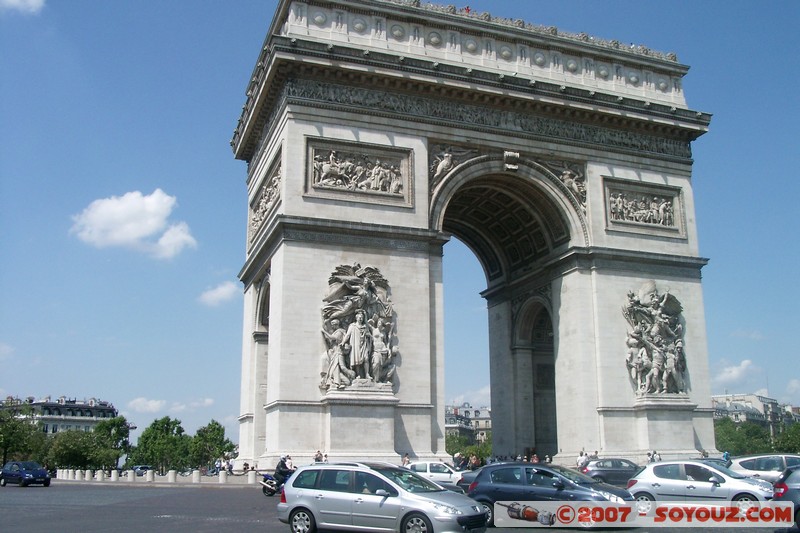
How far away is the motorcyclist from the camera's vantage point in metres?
25.0

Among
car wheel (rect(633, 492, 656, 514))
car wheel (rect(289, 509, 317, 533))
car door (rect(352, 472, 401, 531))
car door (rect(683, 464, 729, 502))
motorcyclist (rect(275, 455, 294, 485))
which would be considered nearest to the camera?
car door (rect(352, 472, 401, 531))

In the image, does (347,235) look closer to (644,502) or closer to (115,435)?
(644,502)

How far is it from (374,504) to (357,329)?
1474 centimetres

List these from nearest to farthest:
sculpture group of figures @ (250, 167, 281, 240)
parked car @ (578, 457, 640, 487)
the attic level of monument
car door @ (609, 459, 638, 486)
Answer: parked car @ (578, 457, 640, 487), car door @ (609, 459, 638, 486), the attic level of monument, sculpture group of figures @ (250, 167, 281, 240)

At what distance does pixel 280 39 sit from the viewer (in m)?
30.5

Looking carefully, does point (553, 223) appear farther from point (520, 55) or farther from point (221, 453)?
point (221, 453)

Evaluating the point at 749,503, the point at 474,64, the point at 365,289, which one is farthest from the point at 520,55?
the point at 749,503

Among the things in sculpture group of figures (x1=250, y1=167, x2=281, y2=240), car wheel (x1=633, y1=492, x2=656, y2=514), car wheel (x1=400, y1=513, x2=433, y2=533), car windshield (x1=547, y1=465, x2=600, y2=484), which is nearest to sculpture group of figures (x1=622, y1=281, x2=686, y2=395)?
car wheel (x1=633, y1=492, x2=656, y2=514)

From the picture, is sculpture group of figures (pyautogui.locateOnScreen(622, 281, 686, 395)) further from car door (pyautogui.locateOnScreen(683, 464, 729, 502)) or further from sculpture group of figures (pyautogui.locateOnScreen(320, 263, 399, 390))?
car door (pyautogui.locateOnScreen(683, 464, 729, 502))

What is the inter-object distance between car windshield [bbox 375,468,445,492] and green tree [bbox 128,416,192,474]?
A: 103619 mm

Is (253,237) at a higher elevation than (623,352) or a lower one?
higher

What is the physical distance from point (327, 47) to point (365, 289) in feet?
29.9

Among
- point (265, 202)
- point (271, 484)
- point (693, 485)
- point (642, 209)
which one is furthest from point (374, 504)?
point (642, 209)

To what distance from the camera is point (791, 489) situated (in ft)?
50.2
